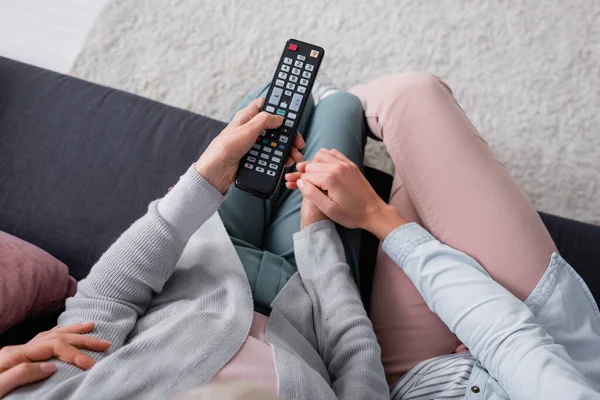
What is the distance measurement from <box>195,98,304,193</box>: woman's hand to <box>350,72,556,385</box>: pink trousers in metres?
0.22

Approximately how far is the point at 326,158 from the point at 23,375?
429 mm

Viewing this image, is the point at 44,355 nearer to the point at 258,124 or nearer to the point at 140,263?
the point at 140,263

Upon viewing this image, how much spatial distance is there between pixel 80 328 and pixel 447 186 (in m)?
0.49

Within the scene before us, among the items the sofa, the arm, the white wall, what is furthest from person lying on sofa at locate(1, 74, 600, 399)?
the white wall

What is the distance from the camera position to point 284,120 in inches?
28.3

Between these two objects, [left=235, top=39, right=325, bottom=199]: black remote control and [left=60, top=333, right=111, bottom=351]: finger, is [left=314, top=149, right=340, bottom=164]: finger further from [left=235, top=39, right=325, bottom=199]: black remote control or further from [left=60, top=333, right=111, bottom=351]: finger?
[left=60, top=333, right=111, bottom=351]: finger

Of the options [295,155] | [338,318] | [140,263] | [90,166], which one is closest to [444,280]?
[338,318]

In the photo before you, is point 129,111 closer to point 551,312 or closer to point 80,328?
point 80,328

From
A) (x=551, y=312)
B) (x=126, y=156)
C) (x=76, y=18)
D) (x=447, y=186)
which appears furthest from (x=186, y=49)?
(x=551, y=312)

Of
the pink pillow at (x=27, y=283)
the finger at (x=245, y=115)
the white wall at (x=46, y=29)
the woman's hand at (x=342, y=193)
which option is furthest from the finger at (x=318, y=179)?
the white wall at (x=46, y=29)

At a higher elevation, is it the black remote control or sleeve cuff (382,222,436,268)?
the black remote control

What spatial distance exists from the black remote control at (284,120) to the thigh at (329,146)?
4.0 inches

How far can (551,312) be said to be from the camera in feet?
2.19

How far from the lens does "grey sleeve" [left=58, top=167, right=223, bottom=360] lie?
0.61 m
